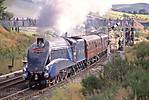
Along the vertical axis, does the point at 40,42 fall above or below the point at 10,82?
above

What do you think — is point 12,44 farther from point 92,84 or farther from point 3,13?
point 92,84

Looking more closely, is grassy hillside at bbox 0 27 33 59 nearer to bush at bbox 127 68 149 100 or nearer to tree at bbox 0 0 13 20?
tree at bbox 0 0 13 20

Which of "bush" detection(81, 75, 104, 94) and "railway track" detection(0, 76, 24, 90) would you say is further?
"railway track" detection(0, 76, 24, 90)

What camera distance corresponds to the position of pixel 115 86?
16.3 meters

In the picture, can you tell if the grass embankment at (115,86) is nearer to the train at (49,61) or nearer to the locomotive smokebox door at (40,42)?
the train at (49,61)

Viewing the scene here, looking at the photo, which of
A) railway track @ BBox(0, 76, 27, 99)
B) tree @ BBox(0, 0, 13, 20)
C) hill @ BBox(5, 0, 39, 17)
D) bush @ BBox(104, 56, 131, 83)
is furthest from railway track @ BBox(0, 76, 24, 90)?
hill @ BBox(5, 0, 39, 17)

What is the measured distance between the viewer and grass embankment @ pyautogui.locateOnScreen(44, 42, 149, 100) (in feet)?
45.6

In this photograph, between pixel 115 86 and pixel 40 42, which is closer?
pixel 115 86

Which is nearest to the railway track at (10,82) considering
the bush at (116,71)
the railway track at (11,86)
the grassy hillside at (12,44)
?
the railway track at (11,86)

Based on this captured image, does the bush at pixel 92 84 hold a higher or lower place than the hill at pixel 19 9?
lower

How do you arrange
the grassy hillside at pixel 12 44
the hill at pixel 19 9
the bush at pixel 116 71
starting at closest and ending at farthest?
the bush at pixel 116 71 < the grassy hillside at pixel 12 44 < the hill at pixel 19 9

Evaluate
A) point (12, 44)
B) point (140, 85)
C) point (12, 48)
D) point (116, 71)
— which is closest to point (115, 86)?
point (140, 85)

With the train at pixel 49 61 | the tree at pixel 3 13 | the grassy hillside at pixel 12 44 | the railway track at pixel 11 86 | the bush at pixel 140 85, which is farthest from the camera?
the tree at pixel 3 13

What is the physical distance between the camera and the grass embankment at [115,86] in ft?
45.6
